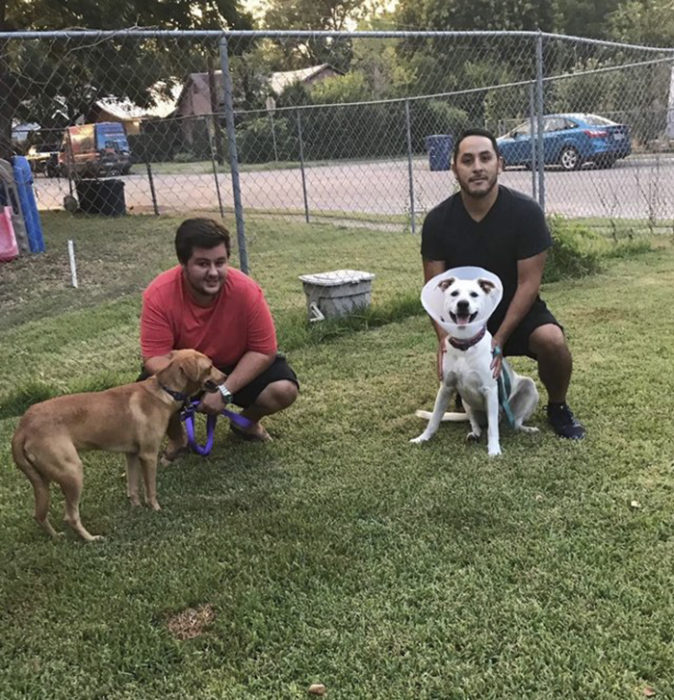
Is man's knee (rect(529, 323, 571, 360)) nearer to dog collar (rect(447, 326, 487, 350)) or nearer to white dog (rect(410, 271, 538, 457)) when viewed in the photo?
white dog (rect(410, 271, 538, 457))

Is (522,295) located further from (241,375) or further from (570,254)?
(570,254)

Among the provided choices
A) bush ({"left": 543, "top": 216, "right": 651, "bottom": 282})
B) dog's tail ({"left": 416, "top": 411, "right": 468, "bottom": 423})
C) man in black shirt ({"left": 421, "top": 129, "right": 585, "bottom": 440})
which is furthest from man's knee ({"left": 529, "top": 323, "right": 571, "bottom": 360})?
bush ({"left": 543, "top": 216, "right": 651, "bottom": 282})

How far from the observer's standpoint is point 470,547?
8.64 ft

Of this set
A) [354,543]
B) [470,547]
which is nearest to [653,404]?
[470,547]

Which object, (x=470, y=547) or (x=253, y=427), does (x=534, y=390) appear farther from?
(x=253, y=427)

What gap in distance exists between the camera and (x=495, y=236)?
11.8ft

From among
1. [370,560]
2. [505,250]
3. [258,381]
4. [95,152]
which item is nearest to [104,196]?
[95,152]

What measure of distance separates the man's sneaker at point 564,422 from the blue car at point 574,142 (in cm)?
723

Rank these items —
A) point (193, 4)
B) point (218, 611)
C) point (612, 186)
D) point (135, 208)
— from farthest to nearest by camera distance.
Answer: point (135, 208) < point (193, 4) < point (612, 186) < point (218, 611)

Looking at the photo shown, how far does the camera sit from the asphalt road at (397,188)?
34.4ft

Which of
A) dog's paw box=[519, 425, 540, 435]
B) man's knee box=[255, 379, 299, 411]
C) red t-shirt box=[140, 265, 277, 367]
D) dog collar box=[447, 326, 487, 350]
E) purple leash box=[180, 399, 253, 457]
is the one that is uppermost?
red t-shirt box=[140, 265, 277, 367]

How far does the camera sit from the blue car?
35.6 ft

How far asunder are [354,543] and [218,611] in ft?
1.98

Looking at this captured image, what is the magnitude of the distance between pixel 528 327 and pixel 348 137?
8128 mm
